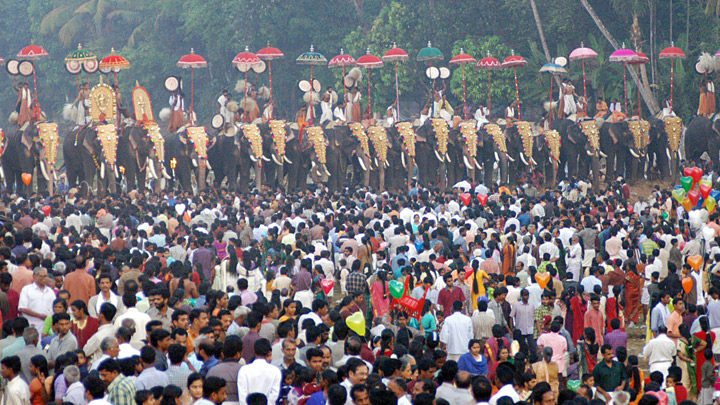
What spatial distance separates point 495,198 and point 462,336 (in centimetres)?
1005

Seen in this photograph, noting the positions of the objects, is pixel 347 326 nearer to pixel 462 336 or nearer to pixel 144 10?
pixel 462 336

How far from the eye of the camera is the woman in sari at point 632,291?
42.0ft

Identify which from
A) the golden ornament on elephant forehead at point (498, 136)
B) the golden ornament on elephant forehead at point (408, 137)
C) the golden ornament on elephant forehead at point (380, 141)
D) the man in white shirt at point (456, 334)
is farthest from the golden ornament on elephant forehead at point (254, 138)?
the man in white shirt at point (456, 334)

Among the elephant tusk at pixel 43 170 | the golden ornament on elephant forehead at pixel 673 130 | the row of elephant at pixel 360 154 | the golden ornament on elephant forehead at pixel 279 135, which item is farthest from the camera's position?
the golden ornament on elephant forehead at pixel 673 130

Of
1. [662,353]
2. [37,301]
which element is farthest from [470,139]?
[37,301]

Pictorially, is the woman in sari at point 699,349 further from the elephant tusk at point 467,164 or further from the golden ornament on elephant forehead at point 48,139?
the golden ornament on elephant forehead at point 48,139

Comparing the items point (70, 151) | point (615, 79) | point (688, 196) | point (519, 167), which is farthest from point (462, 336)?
point (615, 79)

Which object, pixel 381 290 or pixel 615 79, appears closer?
pixel 381 290

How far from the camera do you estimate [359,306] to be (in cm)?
1073

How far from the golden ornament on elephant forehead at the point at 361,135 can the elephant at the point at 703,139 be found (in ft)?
22.9

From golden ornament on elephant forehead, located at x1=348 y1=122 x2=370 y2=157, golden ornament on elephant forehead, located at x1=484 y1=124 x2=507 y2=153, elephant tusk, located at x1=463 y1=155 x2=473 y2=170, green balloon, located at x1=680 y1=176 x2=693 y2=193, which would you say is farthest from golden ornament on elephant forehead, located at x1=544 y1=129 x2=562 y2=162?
green balloon, located at x1=680 y1=176 x2=693 y2=193

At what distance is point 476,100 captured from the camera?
32812 mm

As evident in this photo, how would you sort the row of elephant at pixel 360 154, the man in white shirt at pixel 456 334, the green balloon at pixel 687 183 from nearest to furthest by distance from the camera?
the man in white shirt at pixel 456 334
the green balloon at pixel 687 183
the row of elephant at pixel 360 154

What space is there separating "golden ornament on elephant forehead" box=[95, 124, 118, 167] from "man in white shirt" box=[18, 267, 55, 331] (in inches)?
487
